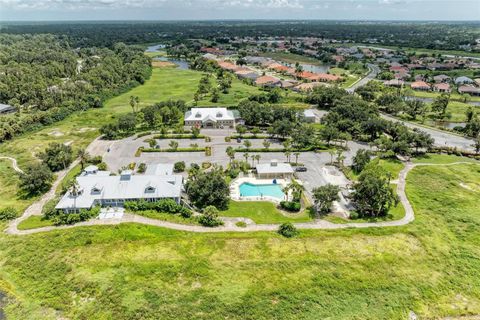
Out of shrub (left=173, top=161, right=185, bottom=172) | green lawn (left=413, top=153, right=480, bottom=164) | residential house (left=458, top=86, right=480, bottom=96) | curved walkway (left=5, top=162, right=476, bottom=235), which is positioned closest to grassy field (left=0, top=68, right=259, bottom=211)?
curved walkway (left=5, top=162, right=476, bottom=235)

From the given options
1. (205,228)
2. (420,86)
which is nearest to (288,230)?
(205,228)

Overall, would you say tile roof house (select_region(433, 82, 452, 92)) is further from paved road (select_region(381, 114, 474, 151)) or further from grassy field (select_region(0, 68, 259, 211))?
grassy field (select_region(0, 68, 259, 211))

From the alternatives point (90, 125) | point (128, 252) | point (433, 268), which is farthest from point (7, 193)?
point (433, 268)

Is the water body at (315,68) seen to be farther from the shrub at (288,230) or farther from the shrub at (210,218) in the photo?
the shrub at (210,218)

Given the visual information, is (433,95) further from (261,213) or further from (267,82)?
(261,213)

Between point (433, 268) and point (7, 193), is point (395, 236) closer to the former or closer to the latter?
point (433, 268)
